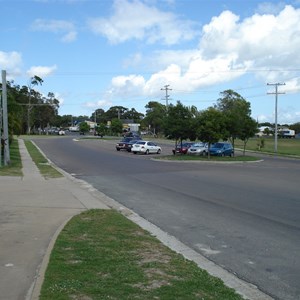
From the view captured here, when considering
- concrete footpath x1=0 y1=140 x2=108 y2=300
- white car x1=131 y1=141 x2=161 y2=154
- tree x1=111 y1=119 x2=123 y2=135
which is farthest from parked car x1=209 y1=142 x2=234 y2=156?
tree x1=111 y1=119 x2=123 y2=135

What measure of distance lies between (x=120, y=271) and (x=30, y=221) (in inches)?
170

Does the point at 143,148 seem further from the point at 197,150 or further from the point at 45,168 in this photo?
the point at 45,168

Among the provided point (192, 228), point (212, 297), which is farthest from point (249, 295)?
point (192, 228)

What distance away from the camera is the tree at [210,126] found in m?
38.6

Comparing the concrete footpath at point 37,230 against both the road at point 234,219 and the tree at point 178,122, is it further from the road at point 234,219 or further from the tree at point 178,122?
the tree at point 178,122

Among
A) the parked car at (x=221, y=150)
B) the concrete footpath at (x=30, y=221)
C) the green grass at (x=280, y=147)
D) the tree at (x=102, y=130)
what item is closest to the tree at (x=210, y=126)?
the parked car at (x=221, y=150)

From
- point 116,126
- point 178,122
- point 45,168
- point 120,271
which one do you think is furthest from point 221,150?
point 116,126

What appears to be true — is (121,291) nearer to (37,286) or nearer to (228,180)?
(37,286)

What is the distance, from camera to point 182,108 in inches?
1655

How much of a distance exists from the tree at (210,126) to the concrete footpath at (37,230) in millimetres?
22786

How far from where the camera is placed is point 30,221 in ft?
30.9

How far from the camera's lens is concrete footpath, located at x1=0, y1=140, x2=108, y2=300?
5.37 metres

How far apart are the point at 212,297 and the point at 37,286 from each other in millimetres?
1958

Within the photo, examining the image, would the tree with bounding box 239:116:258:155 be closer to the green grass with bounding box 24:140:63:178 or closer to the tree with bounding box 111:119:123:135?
the green grass with bounding box 24:140:63:178
